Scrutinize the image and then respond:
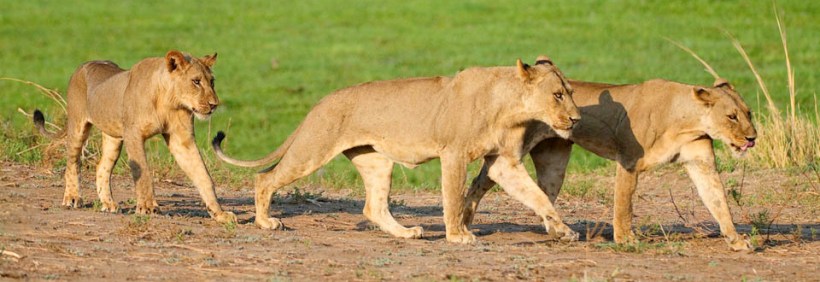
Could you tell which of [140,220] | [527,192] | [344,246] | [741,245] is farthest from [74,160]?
[741,245]

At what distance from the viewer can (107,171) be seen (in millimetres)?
10539

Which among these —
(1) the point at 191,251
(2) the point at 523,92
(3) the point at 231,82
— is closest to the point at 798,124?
(2) the point at 523,92

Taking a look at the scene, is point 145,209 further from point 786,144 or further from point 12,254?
point 786,144

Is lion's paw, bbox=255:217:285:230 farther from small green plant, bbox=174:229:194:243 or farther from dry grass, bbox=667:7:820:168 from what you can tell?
dry grass, bbox=667:7:820:168

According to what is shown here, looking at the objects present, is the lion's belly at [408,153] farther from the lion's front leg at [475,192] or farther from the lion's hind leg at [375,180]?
the lion's front leg at [475,192]

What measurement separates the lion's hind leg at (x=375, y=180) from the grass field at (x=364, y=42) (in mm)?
8779

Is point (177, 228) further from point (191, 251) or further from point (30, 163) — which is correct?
point (30, 163)

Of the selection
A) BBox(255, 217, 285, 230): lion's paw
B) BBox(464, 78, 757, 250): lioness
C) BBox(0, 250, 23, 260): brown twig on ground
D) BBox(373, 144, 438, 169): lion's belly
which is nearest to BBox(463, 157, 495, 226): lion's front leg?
BBox(464, 78, 757, 250): lioness

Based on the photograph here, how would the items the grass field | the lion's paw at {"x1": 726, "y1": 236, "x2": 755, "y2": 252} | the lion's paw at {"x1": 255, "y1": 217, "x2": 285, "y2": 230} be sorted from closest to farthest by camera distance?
the lion's paw at {"x1": 726, "y1": 236, "x2": 755, "y2": 252} < the lion's paw at {"x1": 255, "y1": 217, "x2": 285, "y2": 230} < the grass field

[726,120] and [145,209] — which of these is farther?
[145,209]

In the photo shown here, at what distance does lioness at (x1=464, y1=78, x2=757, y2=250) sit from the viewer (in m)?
9.34

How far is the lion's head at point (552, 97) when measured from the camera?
29.9 feet

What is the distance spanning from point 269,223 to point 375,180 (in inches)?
30.6

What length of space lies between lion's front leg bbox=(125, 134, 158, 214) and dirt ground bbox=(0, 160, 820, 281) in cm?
21
